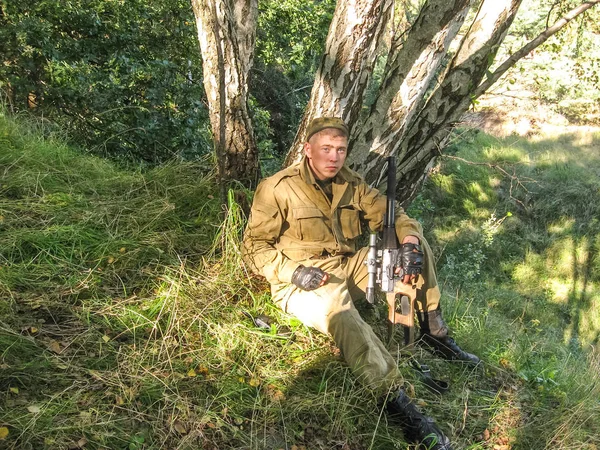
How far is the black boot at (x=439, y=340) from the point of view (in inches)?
140

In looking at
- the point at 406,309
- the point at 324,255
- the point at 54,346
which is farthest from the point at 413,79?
the point at 54,346

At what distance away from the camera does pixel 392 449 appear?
2.72 meters

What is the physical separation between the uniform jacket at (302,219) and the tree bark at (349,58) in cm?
53

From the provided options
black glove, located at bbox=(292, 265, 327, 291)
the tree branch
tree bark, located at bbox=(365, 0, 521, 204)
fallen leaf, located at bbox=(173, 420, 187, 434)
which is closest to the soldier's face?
black glove, located at bbox=(292, 265, 327, 291)

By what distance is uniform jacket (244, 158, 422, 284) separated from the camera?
3330 mm

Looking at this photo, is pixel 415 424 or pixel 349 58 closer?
pixel 415 424

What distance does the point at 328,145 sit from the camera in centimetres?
323

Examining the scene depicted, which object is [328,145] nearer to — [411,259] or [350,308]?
[411,259]

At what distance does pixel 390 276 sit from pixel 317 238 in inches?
22.6

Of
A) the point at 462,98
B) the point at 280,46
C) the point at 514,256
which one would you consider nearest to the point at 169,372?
the point at 462,98

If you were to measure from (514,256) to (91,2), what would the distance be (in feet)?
35.4

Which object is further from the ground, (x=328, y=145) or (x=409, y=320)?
(x=328, y=145)

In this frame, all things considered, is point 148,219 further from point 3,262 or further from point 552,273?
point 552,273

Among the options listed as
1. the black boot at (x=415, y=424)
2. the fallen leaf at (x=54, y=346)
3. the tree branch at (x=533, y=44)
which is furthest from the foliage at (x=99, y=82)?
the black boot at (x=415, y=424)
